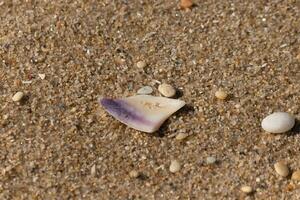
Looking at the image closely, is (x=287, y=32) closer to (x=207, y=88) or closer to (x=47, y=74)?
(x=207, y=88)

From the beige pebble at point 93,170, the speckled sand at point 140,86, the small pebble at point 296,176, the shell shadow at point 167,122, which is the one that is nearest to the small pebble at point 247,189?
the speckled sand at point 140,86

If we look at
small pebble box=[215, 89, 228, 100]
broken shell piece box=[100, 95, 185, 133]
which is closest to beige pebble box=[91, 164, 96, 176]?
broken shell piece box=[100, 95, 185, 133]

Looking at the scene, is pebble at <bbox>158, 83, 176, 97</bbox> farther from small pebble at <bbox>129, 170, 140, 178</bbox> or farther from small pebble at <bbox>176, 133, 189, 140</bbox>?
small pebble at <bbox>129, 170, 140, 178</bbox>

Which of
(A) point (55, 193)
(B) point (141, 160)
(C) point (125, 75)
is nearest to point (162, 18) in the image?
(C) point (125, 75)

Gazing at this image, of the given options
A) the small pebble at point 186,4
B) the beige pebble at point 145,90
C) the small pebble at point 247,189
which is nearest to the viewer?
the small pebble at point 247,189

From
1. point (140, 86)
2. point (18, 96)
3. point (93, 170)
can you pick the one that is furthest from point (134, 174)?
point (18, 96)

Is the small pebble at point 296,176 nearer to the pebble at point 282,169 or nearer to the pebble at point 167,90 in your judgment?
the pebble at point 282,169
